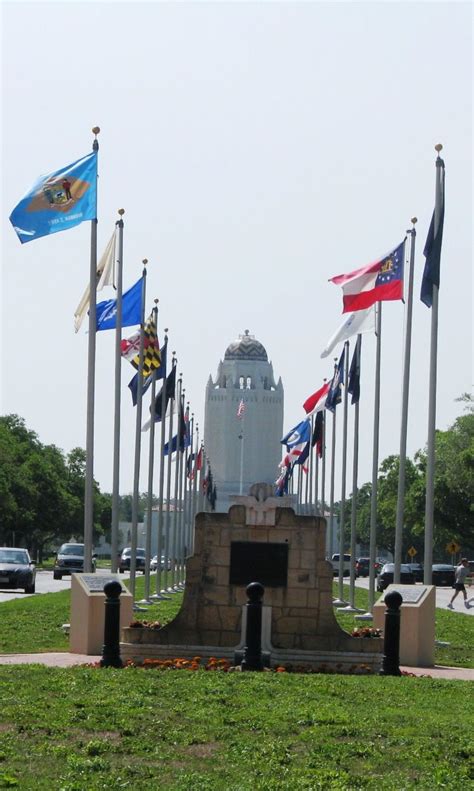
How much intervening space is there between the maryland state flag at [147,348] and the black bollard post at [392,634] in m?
20.2

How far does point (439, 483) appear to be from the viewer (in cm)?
9369

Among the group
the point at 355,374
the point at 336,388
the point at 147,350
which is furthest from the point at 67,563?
the point at 147,350

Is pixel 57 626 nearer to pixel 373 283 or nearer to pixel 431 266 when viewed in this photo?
pixel 373 283

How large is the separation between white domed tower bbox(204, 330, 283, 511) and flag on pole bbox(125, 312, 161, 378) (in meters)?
140

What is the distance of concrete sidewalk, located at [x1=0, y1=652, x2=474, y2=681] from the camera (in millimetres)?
20109

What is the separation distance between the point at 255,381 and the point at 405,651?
16479 centimetres

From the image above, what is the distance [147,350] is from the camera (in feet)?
130

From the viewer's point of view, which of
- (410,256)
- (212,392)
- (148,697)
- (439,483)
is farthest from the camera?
(212,392)

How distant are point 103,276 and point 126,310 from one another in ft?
11.9

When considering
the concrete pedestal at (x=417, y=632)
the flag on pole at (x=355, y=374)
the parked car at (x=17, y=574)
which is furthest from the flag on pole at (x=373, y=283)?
the parked car at (x=17, y=574)

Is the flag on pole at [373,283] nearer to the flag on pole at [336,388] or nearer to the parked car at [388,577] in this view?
the flag on pole at [336,388]

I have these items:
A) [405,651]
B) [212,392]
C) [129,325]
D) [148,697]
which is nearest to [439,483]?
[129,325]

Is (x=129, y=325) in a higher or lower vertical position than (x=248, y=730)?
higher

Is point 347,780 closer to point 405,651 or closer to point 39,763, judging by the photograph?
point 39,763
